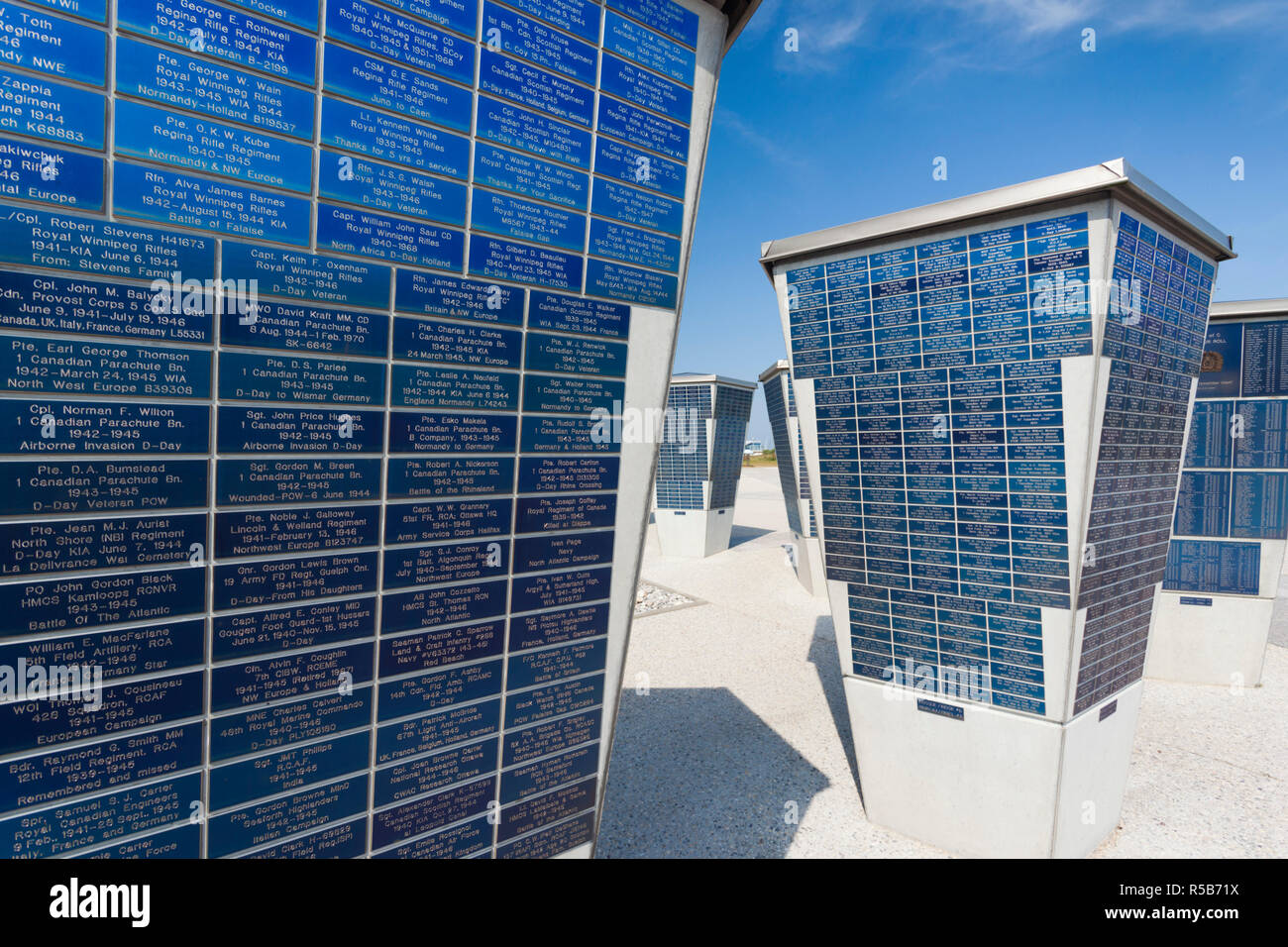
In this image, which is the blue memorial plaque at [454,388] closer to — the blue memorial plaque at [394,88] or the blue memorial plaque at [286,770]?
the blue memorial plaque at [394,88]

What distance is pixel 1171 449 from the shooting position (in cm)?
670

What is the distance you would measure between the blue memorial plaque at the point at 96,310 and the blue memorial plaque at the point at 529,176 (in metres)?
1.54

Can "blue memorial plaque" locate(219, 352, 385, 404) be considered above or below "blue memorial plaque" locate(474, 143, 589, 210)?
below

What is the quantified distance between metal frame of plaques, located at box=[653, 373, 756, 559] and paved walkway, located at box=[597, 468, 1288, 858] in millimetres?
6825

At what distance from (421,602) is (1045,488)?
546 cm

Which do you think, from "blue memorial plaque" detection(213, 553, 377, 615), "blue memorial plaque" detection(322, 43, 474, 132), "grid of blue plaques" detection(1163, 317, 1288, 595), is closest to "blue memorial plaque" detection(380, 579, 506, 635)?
"blue memorial plaque" detection(213, 553, 377, 615)

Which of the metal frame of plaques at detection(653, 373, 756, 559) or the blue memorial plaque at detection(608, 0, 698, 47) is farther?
the metal frame of plaques at detection(653, 373, 756, 559)

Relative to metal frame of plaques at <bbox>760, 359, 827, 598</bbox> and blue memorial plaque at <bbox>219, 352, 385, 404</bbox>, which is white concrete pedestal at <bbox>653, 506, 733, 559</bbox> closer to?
metal frame of plaques at <bbox>760, 359, 827, 598</bbox>

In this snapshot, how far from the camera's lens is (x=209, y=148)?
8.83 ft

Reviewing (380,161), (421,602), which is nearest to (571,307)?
(380,161)

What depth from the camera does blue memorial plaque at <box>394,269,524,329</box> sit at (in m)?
3.22

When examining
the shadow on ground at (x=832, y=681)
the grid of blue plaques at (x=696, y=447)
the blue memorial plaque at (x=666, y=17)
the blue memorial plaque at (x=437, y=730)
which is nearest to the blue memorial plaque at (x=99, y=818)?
the blue memorial plaque at (x=437, y=730)

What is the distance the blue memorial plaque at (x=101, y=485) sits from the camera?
97.3 inches

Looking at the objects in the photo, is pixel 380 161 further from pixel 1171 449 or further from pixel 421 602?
pixel 1171 449
